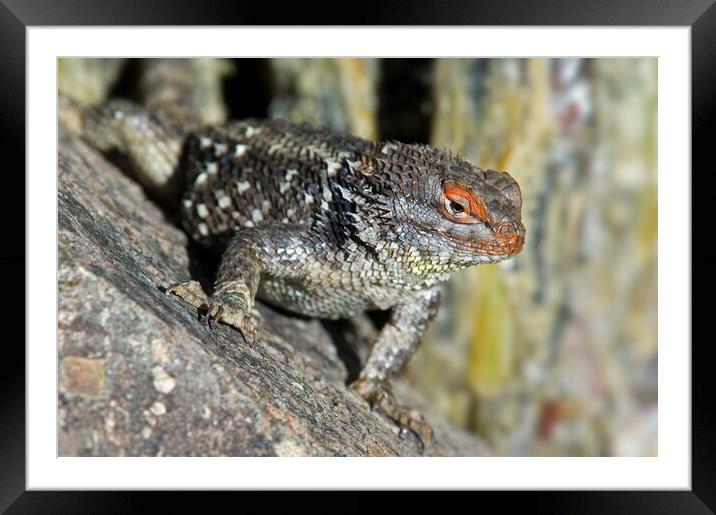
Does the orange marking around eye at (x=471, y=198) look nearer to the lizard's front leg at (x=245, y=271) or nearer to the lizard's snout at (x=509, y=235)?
the lizard's snout at (x=509, y=235)

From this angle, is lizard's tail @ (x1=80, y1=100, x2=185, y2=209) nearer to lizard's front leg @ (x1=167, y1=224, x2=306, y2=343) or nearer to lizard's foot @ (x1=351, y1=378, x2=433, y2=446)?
lizard's front leg @ (x1=167, y1=224, x2=306, y2=343)

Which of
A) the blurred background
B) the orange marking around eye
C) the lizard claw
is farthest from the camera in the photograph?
the blurred background

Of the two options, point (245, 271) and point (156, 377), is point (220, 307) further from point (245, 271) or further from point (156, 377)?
point (156, 377)

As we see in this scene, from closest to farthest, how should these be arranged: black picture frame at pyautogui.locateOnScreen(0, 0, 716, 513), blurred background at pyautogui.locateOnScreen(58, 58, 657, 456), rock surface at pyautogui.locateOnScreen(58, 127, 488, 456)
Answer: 1. rock surface at pyautogui.locateOnScreen(58, 127, 488, 456)
2. black picture frame at pyautogui.locateOnScreen(0, 0, 716, 513)
3. blurred background at pyautogui.locateOnScreen(58, 58, 657, 456)

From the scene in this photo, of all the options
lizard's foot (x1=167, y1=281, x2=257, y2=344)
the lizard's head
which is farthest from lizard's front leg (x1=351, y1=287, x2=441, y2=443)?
lizard's foot (x1=167, y1=281, x2=257, y2=344)

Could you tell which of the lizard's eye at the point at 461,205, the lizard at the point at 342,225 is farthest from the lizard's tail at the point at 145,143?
the lizard's eye at the point at 461,205

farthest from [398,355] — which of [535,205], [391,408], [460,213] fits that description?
[535,205]
